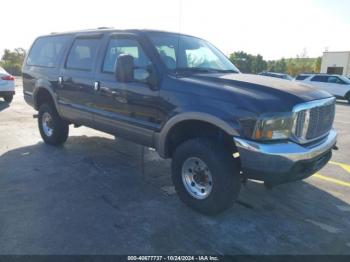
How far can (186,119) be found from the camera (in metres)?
3.50

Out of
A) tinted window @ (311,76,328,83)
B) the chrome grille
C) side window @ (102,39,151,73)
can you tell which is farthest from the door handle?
tinted window @ (311,76,328,83)

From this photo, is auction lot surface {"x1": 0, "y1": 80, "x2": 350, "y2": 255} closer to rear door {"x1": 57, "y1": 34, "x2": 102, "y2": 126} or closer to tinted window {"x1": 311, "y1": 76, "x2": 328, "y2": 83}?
rear door {"x1": 57, "y1": 34, "x2": 102, "y2": 126}

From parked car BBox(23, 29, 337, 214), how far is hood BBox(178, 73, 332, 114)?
10mm

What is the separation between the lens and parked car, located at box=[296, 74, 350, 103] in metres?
18.3

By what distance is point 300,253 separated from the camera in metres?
2.93

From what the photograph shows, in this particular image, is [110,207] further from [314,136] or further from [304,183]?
[304,183]

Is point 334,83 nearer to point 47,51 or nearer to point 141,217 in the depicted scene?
point 47,51

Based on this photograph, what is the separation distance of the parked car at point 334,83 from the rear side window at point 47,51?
15664 millimetres

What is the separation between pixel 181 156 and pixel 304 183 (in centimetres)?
208

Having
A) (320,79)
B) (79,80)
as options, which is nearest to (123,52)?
(79,80)

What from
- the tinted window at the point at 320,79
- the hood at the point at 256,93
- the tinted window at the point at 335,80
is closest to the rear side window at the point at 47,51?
the hood at the point at 256,93

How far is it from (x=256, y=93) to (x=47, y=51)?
4.38m

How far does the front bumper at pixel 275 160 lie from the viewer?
3008mm

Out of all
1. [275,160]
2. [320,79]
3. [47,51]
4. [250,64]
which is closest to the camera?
[275,160]
